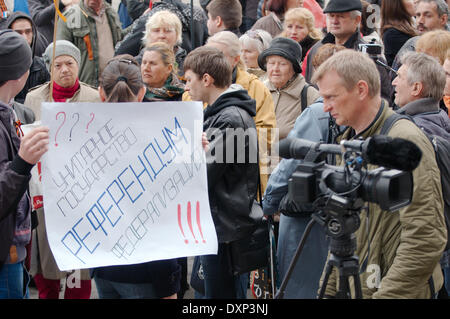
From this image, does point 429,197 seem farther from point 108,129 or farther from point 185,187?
point 108,129

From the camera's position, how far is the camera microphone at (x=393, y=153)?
2.29 meters

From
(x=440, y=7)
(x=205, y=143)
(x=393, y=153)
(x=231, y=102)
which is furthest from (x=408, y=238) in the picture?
(x=440, y=7)

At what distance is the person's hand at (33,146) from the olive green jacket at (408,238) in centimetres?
146

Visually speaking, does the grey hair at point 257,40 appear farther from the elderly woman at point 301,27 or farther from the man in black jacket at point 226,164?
the man in black jacket at point 226,164

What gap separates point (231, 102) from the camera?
3.95m

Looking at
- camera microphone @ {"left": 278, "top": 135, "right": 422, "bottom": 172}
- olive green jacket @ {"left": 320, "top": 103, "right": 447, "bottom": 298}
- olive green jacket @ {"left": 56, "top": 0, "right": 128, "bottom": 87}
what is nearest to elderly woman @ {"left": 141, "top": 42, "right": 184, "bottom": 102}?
olive green jacket @ {"left": 56, "top": 0, "right": 128, "bottom": 87}

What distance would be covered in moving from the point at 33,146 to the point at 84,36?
4.72m

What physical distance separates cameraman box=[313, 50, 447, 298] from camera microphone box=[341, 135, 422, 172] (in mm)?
459

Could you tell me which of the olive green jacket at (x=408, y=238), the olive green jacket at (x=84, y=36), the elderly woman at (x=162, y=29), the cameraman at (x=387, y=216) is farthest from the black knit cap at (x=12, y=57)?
the olive green jacket at (x=84, y=36)

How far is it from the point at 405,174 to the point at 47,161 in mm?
1753

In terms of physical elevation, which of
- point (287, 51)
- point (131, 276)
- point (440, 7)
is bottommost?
point (131, 276)

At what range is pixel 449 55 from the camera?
5.05m

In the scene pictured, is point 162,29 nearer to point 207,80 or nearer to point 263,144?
point 263,144

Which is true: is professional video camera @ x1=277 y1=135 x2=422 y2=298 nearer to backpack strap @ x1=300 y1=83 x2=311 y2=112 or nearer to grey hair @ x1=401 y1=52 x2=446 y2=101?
grey hair @ x1=401 y1=52 x2=446 y2=101
